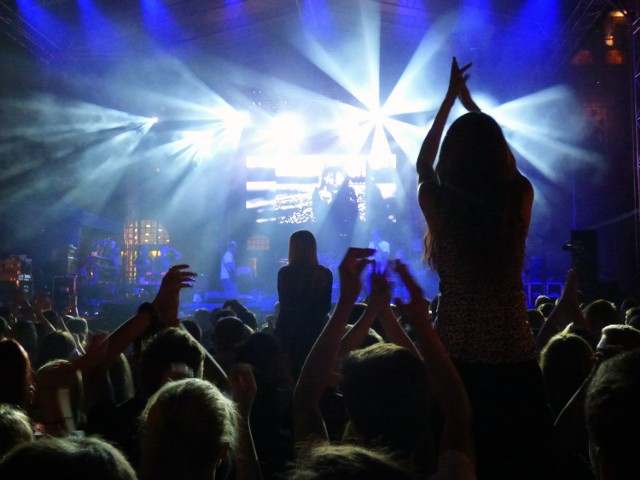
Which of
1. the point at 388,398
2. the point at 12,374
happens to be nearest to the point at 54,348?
the point at 12,374

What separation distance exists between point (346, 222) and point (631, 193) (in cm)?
786

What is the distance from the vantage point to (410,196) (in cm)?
2128

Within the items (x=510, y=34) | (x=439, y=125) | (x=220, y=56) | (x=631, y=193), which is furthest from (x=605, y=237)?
A: (x=439, y=125)

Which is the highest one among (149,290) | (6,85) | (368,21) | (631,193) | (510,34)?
(368,21)

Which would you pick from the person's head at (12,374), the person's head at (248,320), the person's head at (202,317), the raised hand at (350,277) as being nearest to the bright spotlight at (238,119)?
the person's head at (202,317)

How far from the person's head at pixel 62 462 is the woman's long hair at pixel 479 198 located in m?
1.41

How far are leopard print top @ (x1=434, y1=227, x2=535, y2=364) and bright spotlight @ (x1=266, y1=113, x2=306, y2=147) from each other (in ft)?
62.9

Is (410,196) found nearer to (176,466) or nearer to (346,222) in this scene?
(346,222)

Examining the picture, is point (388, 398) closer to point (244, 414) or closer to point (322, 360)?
point (322, 360)

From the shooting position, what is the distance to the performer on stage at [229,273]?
18.8 metres

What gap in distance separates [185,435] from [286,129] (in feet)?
64.7

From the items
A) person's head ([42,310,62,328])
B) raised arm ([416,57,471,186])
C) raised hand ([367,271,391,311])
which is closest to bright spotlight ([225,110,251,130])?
person's head ([42,310,62,328])

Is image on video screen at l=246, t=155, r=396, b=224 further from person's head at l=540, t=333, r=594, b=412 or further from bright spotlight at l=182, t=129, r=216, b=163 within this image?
person's head at l=540, t=333, r=594, b=412

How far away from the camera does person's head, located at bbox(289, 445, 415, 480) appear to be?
3.06 feet
